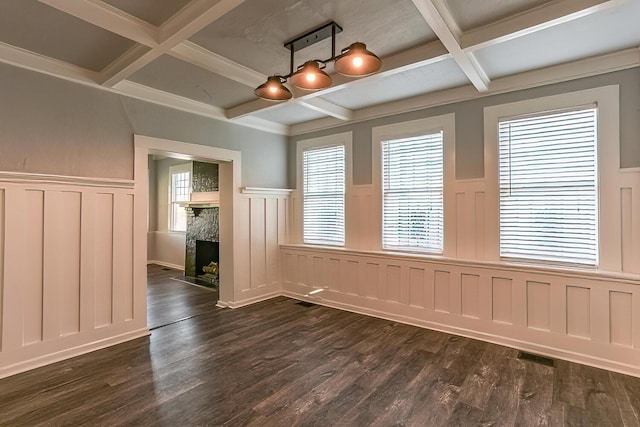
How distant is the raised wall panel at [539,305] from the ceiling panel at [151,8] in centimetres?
376

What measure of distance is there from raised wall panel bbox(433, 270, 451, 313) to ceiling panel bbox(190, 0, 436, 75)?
2398mm

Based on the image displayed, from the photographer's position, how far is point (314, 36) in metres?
2.52

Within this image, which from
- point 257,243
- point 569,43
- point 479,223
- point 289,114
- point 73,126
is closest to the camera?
point 569,43

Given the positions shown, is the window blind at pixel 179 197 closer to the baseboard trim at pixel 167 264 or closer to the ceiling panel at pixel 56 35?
the baseboard trim at pixel 167 264

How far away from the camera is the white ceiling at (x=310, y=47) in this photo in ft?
7.05

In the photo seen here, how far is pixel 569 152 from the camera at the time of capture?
303 centimetres

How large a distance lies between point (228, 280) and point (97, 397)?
227 centimetres

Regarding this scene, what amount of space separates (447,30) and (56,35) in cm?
294

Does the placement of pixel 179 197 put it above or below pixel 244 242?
above

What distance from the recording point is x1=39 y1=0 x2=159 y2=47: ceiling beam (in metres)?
2.02

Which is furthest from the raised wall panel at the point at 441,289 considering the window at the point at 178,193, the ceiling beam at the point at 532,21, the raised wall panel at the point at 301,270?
the window at the point at 178,193

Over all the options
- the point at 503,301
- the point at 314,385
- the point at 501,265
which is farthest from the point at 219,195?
the point at 503,301

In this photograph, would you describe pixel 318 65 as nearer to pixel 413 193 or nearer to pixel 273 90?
pixel 273 90

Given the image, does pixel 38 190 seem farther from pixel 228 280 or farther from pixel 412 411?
pixel 412 411
